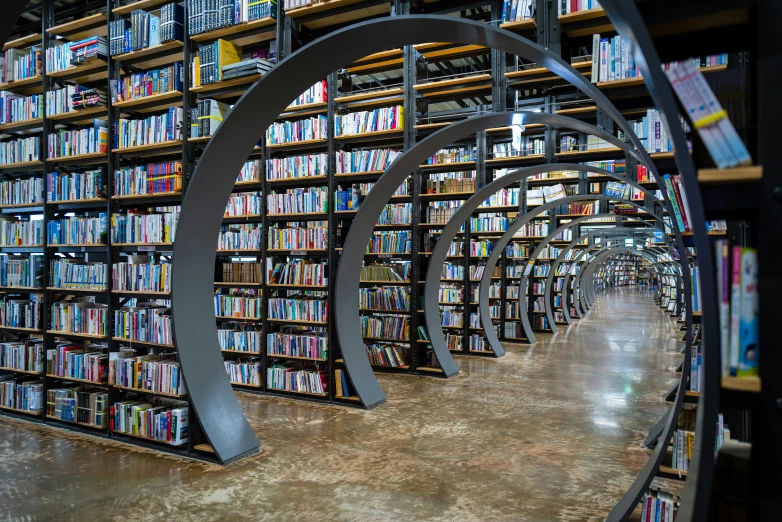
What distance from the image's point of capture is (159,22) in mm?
5344

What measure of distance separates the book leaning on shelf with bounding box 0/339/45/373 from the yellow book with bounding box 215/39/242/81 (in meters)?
3.40

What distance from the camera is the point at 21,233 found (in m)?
5.89

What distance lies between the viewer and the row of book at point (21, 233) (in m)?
5.75

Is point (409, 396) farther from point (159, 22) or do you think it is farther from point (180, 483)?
point (159, 22)

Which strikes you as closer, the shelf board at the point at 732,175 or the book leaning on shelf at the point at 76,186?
the shelf board at the point at 732,175

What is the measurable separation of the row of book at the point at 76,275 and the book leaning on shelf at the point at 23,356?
0.72 meters

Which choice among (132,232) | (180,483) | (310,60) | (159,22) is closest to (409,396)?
(180,483)

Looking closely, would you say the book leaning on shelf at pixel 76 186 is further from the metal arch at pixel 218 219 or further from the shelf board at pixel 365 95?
the shelf board at pixel 365 95

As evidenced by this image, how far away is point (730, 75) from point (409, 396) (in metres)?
5.35

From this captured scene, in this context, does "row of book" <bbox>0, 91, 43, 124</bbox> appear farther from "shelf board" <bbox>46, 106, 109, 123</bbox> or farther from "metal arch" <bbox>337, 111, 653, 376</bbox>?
"metal arch" <bbox>337, 111, 653, 376</bbox>

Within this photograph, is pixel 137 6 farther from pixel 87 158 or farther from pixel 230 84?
pixel 87 158

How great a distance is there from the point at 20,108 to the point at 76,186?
154cm

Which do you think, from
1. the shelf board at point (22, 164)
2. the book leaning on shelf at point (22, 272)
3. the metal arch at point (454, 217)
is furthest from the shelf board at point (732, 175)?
the shelf board at point (22, 164)

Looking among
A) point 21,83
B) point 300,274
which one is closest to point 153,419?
point 300,274
